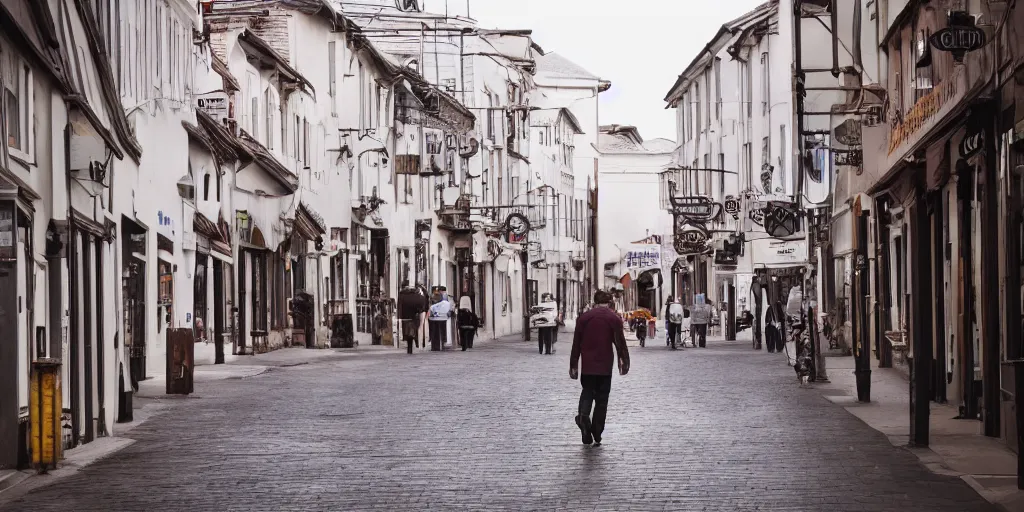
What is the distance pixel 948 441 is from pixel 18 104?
8.69 meters

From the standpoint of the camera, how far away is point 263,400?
69.8 ft

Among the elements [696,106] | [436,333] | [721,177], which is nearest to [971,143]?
[436,333]

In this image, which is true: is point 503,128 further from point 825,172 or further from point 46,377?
point 46,377

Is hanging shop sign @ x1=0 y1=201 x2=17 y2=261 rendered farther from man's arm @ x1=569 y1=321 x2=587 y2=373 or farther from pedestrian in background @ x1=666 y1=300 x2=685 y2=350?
pedestrian in background @ x1=666 y1=300 x2=685 y2=350

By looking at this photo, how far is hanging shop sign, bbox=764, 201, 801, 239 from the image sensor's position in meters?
43.6

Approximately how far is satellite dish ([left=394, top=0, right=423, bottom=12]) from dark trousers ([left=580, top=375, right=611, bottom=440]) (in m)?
47.5

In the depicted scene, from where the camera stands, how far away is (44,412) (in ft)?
43.7

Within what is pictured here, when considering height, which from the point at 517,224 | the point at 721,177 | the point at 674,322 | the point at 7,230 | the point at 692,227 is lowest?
the point at 674,322

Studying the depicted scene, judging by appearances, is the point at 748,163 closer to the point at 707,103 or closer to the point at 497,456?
the point at 707,103

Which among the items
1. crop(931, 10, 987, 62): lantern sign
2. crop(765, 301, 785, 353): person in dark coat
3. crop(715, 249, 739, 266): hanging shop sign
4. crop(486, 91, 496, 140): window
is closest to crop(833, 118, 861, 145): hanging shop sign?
crop(765, 301, 785, 353): person in dark coat

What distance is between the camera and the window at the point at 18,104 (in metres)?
13.2

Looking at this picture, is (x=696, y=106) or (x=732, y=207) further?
(x=696, y=106)

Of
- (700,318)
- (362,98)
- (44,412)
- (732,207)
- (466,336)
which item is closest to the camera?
(44,412)

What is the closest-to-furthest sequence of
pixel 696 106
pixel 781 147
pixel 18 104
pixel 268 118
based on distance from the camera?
pixel 18 104, pixel 268 118, pixel 781 147, pixel 696 106
